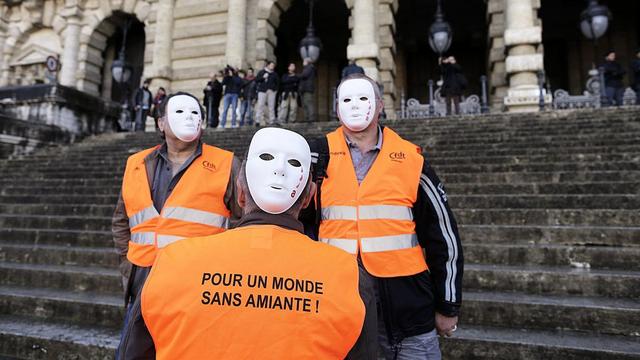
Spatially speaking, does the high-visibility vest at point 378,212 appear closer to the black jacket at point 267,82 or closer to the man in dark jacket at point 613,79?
the black jacket at point 267,82

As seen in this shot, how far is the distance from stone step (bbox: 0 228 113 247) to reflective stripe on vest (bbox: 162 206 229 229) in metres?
3.25

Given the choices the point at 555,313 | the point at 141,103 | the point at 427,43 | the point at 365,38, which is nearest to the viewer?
the point at 555,313

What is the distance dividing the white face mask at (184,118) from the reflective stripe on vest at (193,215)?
1.46ft

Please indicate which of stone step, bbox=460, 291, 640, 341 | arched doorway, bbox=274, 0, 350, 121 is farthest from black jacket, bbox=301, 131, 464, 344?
arched doorway, bbox=274, 0, 350, 121

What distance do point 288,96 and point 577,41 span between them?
12403 mm

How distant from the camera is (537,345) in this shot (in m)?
2.69

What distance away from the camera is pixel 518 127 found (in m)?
7.29

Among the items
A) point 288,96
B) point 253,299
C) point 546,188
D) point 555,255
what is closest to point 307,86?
point 288,96

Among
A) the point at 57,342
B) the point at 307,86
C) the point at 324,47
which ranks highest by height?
the point at 324,47

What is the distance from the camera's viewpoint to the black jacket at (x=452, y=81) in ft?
34.0

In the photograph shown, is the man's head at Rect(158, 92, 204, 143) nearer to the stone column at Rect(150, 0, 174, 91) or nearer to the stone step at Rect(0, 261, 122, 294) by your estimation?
the stone step at Rect(0, 261, 122, 294)

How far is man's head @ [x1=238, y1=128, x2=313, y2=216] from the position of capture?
134 cm

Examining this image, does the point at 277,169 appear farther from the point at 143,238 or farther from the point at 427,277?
the point at 143,238

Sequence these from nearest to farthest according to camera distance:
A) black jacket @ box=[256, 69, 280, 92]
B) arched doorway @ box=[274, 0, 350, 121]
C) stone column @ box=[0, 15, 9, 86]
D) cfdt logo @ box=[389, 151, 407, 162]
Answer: cfdt logo @ box=[389, 151, 407, 162] < black jacket @ box=[256, 69, 280, 92] < stone column @ box=[0, 15, 9, 86] < arched doorway @ box=[274, 0, 350, 121]
